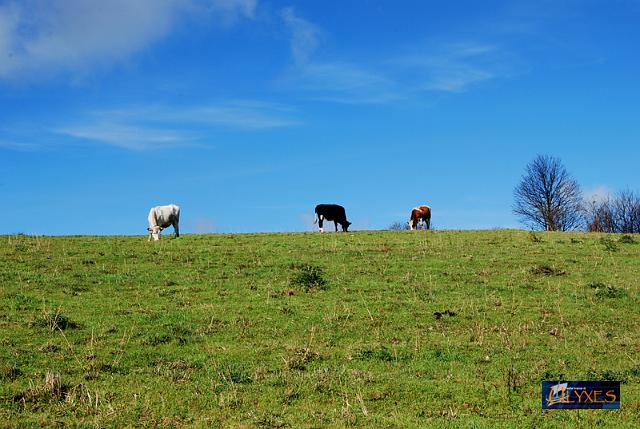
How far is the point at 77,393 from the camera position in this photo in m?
11.3

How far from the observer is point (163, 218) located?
38.0 m

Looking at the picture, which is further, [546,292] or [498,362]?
[546,292]

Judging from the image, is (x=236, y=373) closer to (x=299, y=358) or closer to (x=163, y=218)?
(x=299, y=358)

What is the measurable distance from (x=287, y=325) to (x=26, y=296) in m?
8.33

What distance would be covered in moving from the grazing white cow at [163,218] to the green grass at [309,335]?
20.6 ft

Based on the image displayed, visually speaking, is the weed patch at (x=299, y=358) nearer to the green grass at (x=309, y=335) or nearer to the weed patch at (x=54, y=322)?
the green grass at (x=309, y=335)

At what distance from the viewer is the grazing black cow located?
45.8 meters

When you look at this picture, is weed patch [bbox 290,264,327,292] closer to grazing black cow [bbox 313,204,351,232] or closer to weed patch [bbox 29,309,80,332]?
weed patch [bbox 29,309,80,332]

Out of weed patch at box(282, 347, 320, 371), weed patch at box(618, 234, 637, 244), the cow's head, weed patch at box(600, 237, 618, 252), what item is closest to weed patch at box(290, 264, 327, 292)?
weed patch at box(282, 347, 320, 371)

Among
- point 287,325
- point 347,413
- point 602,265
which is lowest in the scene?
point 347,413

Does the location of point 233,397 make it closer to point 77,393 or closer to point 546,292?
point 77,393

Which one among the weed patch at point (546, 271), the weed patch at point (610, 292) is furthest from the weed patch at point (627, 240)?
the weed patch at point (610, 292)

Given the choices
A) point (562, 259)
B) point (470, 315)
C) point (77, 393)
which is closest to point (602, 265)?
point (562, 259)

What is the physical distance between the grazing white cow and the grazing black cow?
10544 millimetres
